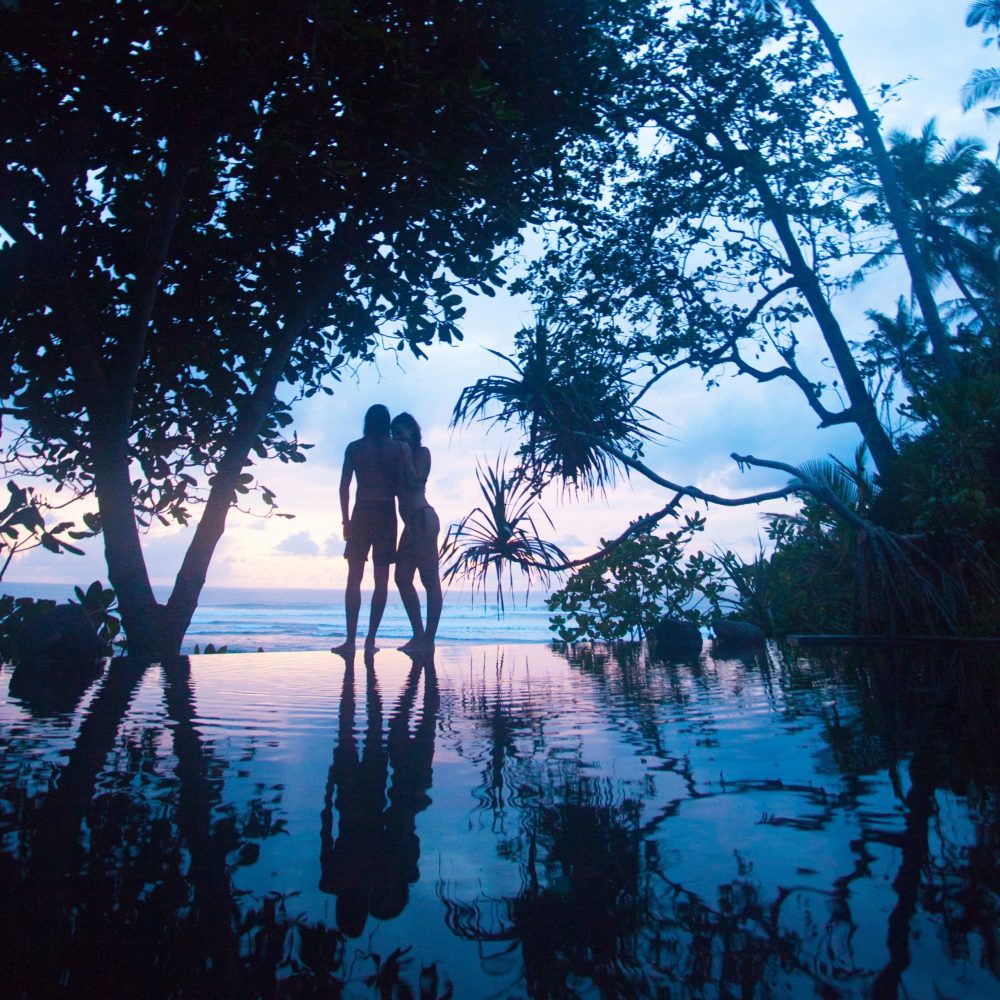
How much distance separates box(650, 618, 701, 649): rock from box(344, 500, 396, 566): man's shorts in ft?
13.0

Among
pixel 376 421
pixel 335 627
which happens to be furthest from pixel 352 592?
pixel 335 627

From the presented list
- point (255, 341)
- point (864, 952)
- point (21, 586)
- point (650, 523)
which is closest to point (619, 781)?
point (864, 952)

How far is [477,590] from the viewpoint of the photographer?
8289 mm

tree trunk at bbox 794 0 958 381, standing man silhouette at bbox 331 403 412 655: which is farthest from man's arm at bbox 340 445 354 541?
tree trunk at bbox 794 0 958 381

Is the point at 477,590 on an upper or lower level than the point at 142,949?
upper

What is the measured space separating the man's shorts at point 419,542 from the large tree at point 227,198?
4.22 feet

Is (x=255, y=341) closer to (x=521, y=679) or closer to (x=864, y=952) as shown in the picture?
(x=521, y=679)

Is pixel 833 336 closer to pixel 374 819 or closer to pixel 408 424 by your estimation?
pixel 408 424

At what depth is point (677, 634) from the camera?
32.1 feet

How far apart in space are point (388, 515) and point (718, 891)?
6.30m

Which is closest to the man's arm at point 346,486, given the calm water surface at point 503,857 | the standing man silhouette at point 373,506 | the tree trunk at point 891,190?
the standing man silhouette at point 373,506

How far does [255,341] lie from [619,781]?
19.0 ft

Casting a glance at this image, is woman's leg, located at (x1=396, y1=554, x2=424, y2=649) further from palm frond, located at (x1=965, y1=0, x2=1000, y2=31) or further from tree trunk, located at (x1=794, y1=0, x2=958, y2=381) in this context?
palm frond, located at (x1=965, y1=0, x2=1000, y2=31)

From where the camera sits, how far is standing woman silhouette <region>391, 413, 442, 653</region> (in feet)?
24.3
